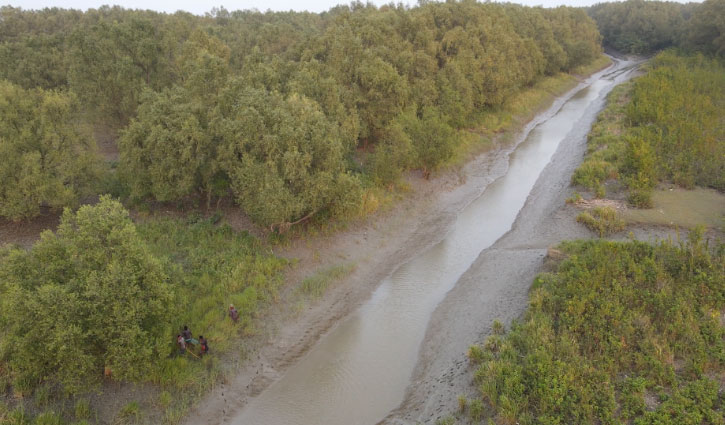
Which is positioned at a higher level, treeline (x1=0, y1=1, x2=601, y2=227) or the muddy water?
treeline (x1=0, y1=1, x2=601, y2=227)

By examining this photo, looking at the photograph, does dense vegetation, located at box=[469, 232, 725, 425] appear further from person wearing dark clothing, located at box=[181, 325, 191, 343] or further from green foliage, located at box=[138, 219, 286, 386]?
person wearing dark clothing, located at box=[181, 325, 191, 343]

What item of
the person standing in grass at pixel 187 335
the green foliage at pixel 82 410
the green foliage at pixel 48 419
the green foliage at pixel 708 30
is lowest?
the green foliage at pixel 82 410

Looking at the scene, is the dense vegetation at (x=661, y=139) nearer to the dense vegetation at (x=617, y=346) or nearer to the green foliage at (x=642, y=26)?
the dense vegetation at (x=617, y=346)

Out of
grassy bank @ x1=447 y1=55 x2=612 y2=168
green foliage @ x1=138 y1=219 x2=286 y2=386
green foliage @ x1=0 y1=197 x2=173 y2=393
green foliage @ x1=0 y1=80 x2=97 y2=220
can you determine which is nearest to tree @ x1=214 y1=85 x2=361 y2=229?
green foliage @ x1=138 y1=219 x2=286 y2=386

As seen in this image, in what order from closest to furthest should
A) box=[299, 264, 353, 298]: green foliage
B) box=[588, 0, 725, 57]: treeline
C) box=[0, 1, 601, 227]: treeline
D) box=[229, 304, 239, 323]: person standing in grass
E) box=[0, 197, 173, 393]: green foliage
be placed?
1. box=[0, 197, 173, 393]: green foliage
2. box=[229, 304, 239, 323]: person standing in grass
3. box=[299, 264, 353, 298]: green foliage
4. box=[0, 1, 601, 227]: treeline
5. box=[588, 0, 725, 57]: treeline

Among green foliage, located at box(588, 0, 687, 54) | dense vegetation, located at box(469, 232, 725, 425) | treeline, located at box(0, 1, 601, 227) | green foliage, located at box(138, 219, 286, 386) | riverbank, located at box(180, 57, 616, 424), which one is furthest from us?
green foliage, located at box(588, 0, 687, 54)

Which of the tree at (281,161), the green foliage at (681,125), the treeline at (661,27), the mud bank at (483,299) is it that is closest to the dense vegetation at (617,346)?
the mud bank at (483,299)

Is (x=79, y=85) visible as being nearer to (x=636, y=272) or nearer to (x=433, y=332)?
(x=433, y=332)
